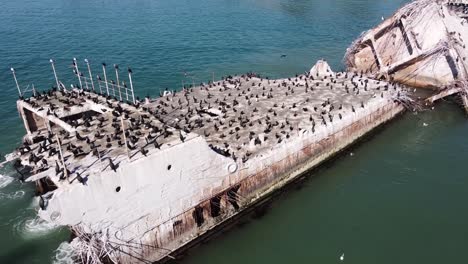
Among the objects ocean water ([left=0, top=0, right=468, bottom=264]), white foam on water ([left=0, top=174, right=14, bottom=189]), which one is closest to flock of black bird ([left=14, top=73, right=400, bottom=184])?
ocean water ([left=0, top=0, right=468, bottom=264])

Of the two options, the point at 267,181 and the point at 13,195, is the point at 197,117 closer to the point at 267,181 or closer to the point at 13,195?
the point at 267,181

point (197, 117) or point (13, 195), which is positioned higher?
point (197, 117)

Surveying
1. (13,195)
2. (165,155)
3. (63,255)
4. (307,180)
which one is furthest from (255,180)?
(13,195)

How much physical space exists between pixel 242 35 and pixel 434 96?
58.3 m

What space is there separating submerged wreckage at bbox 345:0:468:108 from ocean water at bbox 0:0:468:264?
667 cm

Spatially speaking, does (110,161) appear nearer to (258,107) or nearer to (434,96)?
(258,107)

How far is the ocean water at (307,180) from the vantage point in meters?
33.7

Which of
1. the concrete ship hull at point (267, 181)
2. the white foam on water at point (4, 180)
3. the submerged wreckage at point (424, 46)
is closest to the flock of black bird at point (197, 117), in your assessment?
the concrete ship hull at point (267, 181)

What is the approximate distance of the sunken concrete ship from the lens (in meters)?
27.3

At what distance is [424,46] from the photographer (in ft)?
226

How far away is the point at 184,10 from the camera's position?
435 ft

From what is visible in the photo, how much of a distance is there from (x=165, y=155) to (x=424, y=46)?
59680mm

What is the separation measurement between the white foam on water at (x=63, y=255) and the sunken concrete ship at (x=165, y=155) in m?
5.49

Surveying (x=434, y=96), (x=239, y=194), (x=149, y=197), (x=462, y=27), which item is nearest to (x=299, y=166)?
(x=239, y=194)
